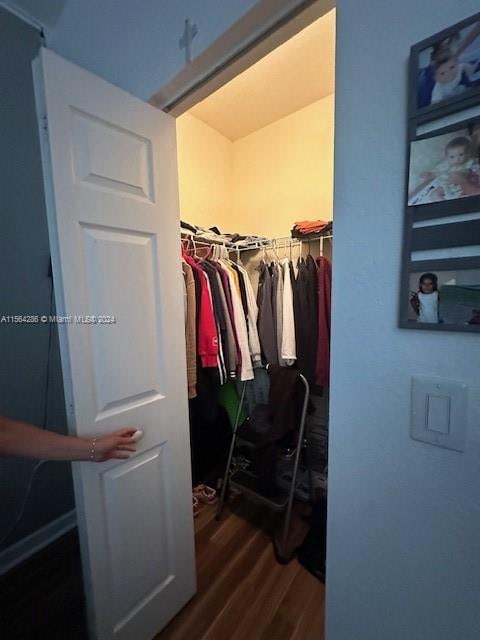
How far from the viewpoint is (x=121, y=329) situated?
88cm

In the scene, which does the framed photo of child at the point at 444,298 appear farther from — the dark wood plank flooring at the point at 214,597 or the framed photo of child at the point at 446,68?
the dark wood plank flooring at the point at 214,597

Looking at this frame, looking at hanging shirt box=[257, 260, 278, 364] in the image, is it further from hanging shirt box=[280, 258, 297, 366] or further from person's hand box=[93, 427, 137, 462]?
person's hand box=[93, 427, 137, 462]

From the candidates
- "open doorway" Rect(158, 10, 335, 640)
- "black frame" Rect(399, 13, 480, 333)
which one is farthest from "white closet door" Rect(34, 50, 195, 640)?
"black frame" Rect(399, 13, 480, 333)

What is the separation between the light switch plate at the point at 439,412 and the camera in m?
0.42

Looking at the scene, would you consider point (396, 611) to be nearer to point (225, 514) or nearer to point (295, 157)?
point (225, 514)

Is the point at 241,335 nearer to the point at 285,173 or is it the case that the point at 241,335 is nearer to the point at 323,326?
the point at 323,326

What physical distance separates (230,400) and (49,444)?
1.19 meters

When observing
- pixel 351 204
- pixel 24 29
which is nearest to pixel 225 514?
pixel 351 204

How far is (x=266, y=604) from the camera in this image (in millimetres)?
1142

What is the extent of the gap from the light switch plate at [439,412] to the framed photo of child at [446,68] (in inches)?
16.8

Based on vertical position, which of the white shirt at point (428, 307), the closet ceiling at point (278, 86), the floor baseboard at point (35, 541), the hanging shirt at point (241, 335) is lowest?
the floor baseboard at point (35, 541)

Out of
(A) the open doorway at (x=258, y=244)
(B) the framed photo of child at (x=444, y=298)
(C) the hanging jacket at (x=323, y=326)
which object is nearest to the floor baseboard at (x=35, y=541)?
(A) the open doorway at (x=258, y=244)

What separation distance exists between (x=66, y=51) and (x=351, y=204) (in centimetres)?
144

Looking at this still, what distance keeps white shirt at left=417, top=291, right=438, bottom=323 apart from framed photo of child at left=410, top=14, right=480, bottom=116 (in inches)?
10.9
